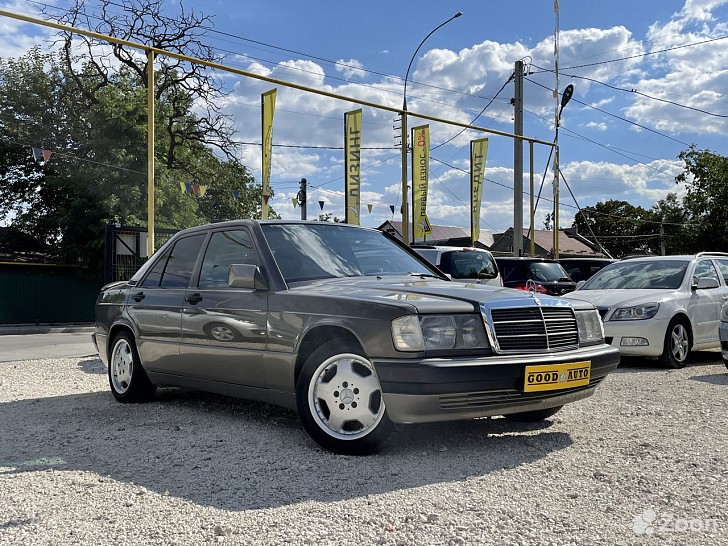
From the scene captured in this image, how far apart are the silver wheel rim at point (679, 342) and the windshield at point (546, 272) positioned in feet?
12.8

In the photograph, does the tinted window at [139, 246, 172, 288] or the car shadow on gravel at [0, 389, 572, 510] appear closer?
the car shadow on gravel at [0, 389, 572, 510]

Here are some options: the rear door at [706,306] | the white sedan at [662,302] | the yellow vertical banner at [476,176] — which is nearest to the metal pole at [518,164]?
the yellow vertical banner at [476,176]

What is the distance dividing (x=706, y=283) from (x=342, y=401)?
7.13 m

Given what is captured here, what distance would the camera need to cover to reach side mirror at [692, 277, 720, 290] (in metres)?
9.18

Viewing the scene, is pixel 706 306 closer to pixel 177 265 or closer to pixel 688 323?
pixel 688 323

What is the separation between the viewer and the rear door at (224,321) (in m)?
4.76

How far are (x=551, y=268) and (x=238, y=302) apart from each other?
30.5 ft

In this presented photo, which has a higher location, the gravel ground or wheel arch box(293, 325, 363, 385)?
wheel arch box(293, 325, 363, 385)

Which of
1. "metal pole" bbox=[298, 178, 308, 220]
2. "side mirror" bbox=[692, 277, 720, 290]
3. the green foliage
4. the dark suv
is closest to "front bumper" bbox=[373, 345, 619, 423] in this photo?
"side mirror" bbox=[692, 277, 720, 290]

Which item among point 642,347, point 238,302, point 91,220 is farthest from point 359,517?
point 91,220

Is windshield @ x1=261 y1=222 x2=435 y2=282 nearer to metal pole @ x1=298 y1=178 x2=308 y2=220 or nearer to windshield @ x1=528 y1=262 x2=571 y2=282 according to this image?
windshield @ x1=528 y1=262 x2=571 y2=282

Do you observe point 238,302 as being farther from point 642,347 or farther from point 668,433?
point 642,347

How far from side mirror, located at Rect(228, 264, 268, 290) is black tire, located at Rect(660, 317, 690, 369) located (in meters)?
5.85

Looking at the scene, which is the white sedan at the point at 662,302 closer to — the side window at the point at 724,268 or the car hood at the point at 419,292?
the side window at the point at 724,268
